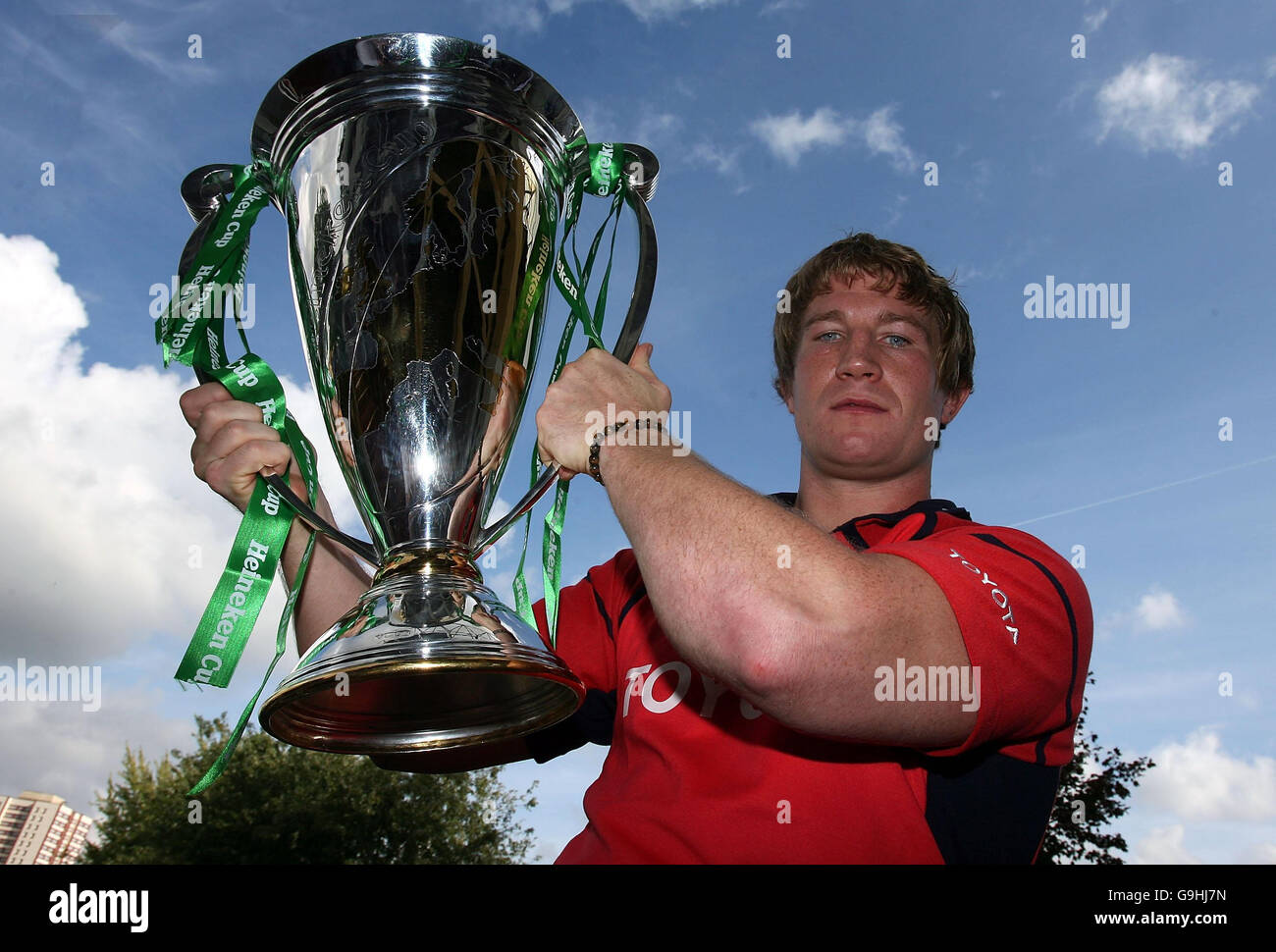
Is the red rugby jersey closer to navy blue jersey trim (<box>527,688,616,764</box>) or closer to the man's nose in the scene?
navy blue jersey trim (<box>527,688,616,764</box>)

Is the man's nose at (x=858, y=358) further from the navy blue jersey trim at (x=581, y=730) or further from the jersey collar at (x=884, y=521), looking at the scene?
the navy blue jersey trim at (x=581, y=730)

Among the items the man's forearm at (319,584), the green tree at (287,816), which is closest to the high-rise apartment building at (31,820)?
the green tree at (287,816)

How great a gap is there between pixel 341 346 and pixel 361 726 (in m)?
0.64

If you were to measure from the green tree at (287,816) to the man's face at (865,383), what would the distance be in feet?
55.8

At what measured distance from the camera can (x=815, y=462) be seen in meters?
→ 2.38

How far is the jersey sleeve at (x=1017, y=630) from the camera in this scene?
1.40 m

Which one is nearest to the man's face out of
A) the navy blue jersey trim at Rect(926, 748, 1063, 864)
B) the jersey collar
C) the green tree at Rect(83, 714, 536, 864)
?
the jersey collar

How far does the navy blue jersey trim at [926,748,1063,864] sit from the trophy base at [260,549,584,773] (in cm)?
62

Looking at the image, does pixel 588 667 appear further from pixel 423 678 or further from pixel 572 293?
pixel 572 293
